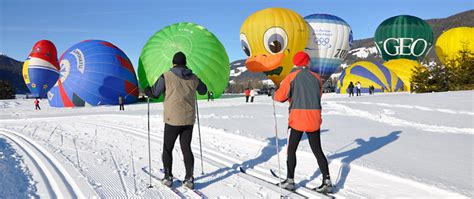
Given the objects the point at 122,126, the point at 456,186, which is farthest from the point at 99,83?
the point at 456,186

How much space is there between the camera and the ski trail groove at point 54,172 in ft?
13.6

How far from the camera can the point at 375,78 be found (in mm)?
32281

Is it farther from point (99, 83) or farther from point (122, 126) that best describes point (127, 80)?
point (122, 126)

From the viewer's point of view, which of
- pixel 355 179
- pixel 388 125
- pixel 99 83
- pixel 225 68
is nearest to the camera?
pixel 355 179

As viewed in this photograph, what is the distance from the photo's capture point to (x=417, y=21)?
32625 mm

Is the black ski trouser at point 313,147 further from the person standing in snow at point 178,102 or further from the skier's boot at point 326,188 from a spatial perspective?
the person standing in snow at point 178,102

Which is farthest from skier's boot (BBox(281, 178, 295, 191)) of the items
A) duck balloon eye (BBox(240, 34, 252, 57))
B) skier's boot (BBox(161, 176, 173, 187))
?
duck balloon eye (BBox(240, 34, 252, 57))

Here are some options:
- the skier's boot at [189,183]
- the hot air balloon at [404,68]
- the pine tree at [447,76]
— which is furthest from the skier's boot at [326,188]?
the hot air balloon at [404,68]

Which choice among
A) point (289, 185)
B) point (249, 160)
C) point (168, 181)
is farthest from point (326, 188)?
point (249, 160)

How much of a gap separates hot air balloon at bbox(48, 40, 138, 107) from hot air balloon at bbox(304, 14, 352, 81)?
13.7 meters

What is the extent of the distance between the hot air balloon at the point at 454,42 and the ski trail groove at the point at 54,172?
3021 cm

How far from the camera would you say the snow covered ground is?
14.2ft

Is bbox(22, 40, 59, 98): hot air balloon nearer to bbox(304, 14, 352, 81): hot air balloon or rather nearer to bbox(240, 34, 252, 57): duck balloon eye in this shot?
bbox(240, 34, 252, 57): duck balloon eye

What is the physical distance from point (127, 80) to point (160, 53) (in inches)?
113
